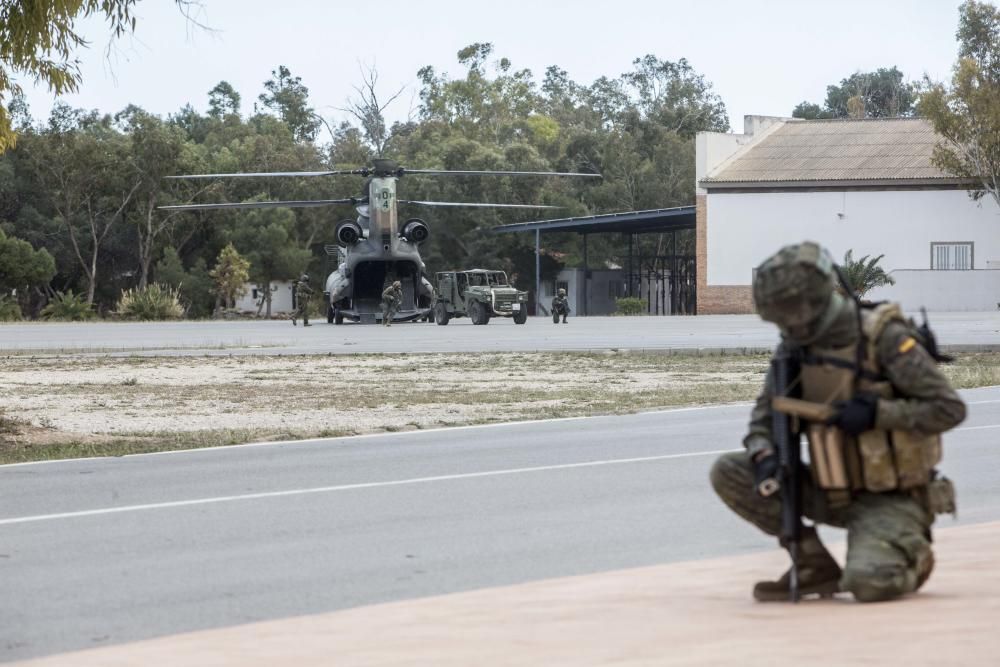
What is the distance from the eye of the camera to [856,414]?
219 inches

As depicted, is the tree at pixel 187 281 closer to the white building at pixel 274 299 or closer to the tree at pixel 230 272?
the tree at pixel 230 272

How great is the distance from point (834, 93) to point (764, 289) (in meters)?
130

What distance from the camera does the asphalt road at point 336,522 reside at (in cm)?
721

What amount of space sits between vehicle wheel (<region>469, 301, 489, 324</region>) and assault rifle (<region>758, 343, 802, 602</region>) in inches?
1834

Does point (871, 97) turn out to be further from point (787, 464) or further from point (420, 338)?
point (787, 464)

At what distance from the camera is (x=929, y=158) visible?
63188 millimetres

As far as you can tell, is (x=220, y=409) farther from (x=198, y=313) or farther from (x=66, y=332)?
(x=198, y=313)

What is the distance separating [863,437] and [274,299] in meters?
77.1

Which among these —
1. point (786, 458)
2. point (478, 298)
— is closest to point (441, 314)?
point (478, 298)

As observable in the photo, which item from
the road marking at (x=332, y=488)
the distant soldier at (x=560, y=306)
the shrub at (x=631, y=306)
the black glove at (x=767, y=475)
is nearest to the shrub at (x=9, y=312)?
the distant soldier at (x=560, y=306)

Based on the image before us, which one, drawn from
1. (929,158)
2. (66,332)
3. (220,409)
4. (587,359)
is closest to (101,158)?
(66,332)

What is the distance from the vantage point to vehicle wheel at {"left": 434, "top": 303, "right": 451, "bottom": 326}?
5322cm

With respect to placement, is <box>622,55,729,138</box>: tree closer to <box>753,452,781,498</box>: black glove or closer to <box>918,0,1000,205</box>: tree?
<box>918,0,1000,205</box>: tree

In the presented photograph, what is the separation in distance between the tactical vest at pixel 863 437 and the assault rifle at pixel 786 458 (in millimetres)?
56
